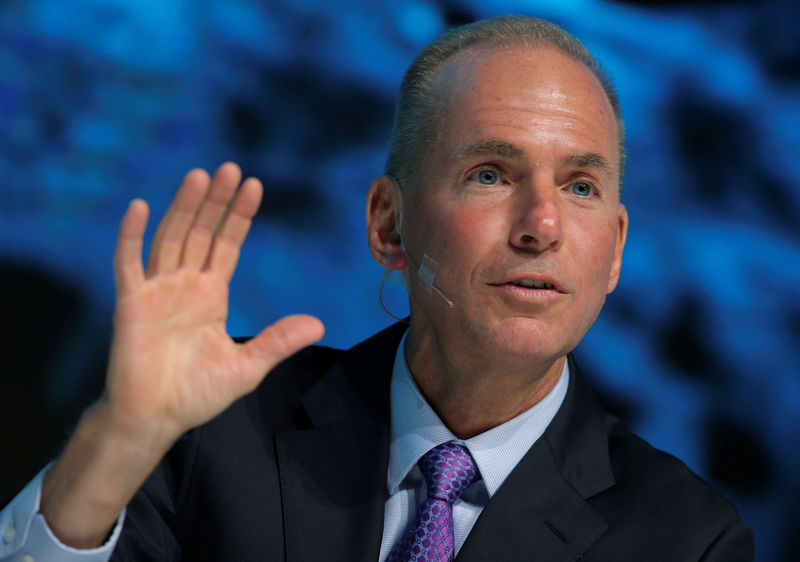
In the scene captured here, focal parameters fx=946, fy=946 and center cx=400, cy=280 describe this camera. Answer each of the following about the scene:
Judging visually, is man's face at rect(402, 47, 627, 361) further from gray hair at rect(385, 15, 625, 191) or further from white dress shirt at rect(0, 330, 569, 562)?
white dress shirt at rect(0, 330, 569, 562)

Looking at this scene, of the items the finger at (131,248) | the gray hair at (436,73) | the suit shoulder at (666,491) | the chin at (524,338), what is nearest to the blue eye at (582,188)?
the gray hair at (436,73)

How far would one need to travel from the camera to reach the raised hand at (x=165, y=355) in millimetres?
1660

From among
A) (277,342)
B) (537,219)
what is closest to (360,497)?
(277,342)

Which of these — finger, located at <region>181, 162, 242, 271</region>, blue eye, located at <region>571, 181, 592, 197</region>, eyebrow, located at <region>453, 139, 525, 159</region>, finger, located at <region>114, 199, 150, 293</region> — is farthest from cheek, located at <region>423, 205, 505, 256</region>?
finger, located at <region>114, 199, 150, 293</region>

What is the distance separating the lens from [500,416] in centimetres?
234

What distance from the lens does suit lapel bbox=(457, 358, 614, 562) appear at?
212 cm

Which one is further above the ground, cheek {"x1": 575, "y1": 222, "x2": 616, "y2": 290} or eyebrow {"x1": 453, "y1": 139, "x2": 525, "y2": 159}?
eyebrow {"x1": 453, "y1": 139, "x2": 525, "y2": 159}

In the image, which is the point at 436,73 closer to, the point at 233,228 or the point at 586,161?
the point at 586,161

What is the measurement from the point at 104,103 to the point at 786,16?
2.18 metres

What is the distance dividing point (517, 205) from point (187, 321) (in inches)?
32.3

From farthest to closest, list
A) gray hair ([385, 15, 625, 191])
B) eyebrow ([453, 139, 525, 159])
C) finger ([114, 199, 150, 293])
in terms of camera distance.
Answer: gray hair ([385, 15, 625, 191])
eyebrow ([453, 139, 525, 159])
finger ([114, 199, 150, 293])

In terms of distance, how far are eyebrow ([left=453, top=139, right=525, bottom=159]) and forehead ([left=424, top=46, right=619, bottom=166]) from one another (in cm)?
1

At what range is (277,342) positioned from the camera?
5.69 feet

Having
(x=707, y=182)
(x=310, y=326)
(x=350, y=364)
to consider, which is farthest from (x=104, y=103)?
(x=707, y=182)
